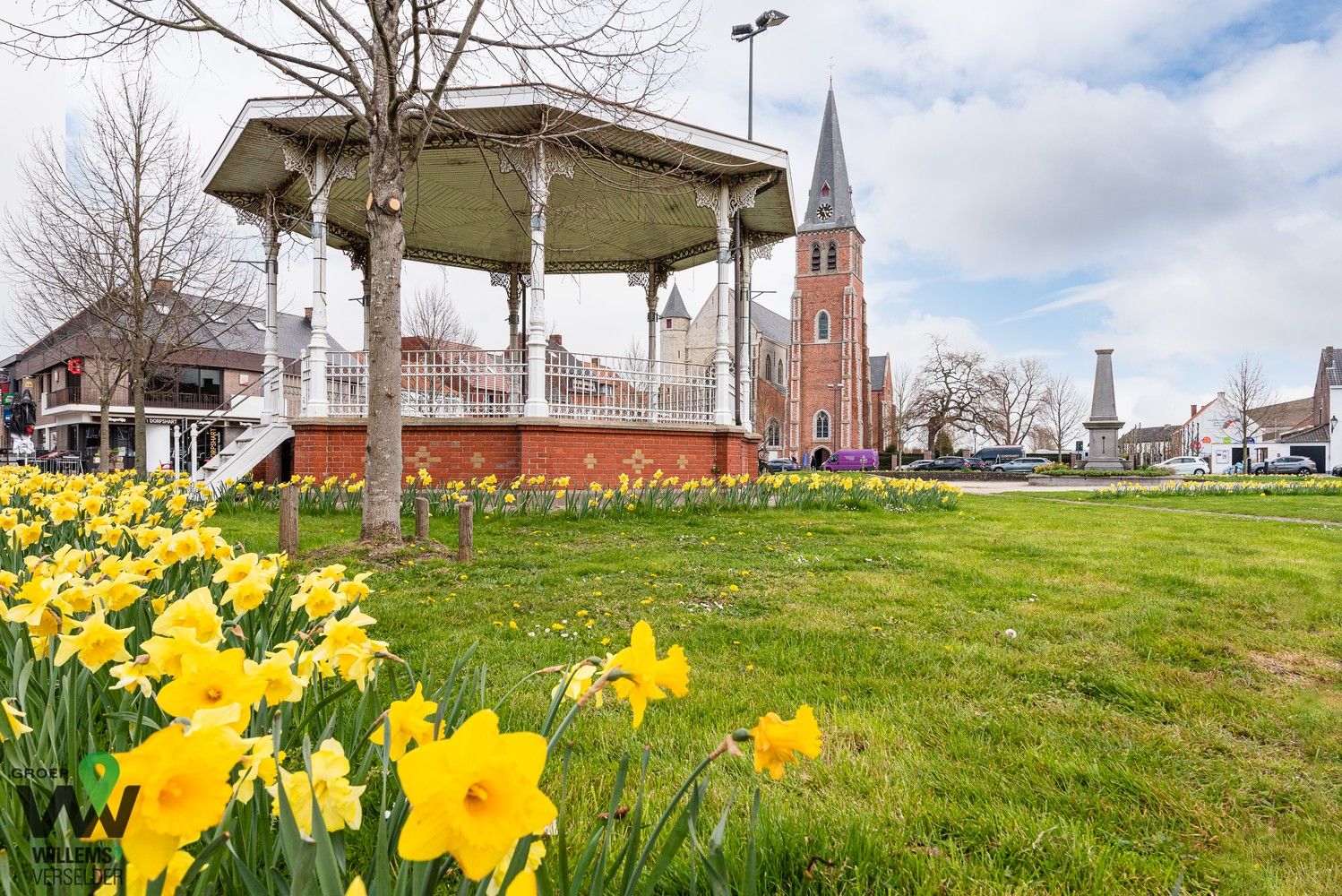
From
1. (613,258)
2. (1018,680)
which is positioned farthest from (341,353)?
(1018,680)

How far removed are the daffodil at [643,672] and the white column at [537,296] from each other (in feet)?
30.1

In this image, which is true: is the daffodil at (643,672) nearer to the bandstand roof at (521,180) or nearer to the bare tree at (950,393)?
the bandstand roof at (521,180)

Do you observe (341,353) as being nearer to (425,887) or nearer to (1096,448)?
(425,887)

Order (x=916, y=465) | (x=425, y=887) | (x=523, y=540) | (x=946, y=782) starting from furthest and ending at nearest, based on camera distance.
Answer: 1. (x=916, y=465)
2. (x=523, y=540)
3. (x=946, y=782)
4. (x=425, y=887)

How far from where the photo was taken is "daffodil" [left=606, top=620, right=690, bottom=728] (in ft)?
3.14

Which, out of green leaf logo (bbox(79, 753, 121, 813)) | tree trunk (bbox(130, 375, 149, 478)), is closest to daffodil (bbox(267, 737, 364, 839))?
green leaf logo (bbox(79, 753, 121, 813))

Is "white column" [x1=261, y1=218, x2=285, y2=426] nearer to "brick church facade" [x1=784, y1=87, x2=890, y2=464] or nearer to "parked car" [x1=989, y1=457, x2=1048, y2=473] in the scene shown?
"parked car" [x1=989, y1=457, x2=1048, y2=473]

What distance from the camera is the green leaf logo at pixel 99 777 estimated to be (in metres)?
0.67

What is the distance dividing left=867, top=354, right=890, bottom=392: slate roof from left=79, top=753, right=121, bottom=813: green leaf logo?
68.4 meters

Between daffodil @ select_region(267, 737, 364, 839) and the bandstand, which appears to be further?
the bandstand

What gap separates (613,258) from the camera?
16016 mm

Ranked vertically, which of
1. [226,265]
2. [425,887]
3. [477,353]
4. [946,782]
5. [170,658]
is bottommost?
[946,782]

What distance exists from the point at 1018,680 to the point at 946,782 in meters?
1.11

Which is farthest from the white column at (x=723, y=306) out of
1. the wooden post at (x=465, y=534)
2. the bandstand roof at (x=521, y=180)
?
the wooden post at (x=465, y=534)
